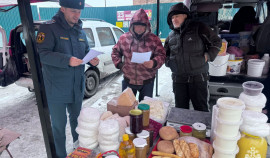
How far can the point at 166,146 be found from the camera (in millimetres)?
1424

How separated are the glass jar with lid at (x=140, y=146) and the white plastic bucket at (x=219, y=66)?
2467 mm

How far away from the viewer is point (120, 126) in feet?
5.23

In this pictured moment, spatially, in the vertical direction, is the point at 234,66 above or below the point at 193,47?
below

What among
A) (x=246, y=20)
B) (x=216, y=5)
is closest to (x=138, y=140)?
(x=216, y=5)

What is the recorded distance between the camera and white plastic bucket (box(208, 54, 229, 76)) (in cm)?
321

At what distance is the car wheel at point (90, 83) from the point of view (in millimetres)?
4931

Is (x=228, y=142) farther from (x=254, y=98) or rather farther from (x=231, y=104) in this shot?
(x=254, y=98)

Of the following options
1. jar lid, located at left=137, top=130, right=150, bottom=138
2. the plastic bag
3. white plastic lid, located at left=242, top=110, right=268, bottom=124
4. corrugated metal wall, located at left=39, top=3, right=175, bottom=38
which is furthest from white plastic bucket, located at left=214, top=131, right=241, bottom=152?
corrugated metal wall, located at left=39, top=3, right=175, bottom=38

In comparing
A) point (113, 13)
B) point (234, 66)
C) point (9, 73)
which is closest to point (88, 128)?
point (234, 66)

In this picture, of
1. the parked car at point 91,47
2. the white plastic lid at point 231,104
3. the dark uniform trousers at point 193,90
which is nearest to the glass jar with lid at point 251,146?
the white plastic lid at point 231,104

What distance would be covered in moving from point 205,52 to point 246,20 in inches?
116

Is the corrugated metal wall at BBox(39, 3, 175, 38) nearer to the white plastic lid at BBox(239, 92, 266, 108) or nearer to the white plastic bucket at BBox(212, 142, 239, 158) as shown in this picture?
the white plastic lid at BBox(239, 92, 266, 108)

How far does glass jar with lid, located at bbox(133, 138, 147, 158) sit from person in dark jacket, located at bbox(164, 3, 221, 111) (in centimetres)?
158

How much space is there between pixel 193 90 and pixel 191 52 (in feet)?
1.81
